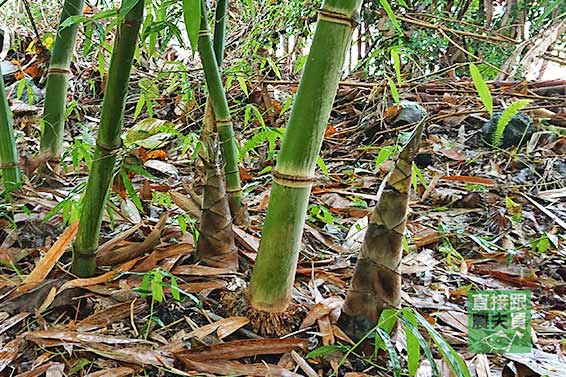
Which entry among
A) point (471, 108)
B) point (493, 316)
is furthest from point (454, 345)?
point (471, 108)

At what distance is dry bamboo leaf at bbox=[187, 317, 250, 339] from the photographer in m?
0.65

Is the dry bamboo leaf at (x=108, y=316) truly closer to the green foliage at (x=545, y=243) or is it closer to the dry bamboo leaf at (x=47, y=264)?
the dry bamboo leaf at (x=47, y=264)

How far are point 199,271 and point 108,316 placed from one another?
0.48 feet

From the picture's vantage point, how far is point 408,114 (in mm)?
1691

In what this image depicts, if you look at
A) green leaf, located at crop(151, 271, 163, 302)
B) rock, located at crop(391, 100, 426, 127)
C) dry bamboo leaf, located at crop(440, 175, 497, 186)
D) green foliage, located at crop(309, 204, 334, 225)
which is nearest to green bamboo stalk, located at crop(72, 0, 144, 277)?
green leaf, located at crop(151, 271, 163, 302)

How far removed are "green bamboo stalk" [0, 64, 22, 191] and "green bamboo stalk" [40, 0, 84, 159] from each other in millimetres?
150

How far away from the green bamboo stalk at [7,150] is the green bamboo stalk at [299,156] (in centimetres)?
50

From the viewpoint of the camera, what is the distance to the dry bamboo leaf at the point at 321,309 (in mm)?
675

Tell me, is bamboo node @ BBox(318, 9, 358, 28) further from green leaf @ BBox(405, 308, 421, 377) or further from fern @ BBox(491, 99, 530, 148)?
fern @ BBox(491, 99, 530, 148)

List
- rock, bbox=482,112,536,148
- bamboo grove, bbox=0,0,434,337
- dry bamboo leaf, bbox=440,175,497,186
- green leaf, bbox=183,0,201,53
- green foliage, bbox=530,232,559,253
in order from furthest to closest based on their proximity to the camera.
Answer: rock, bbox=482,112,536,148 → dry bamboo leaf, bbox=440,175,497,186 → green foliage, bbox=530,232,559,253 → bamboo grove, bbox=0,0,434,337 → green leaf, bbox=183,0,201,53

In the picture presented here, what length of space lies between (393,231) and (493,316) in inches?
9.4

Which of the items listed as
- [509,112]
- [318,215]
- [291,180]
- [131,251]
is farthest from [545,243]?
[131,251]

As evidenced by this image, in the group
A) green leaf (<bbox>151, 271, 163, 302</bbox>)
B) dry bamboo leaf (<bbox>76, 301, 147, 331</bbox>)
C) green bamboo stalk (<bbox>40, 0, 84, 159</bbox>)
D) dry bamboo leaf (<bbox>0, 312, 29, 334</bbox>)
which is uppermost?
green bamboo stalk (<bbox>40, 0, 84, 159</bbox>)

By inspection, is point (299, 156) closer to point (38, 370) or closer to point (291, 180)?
point (291, 180)
